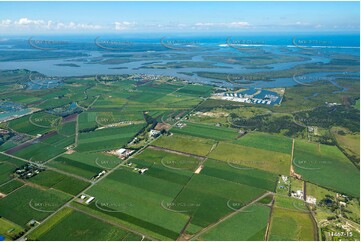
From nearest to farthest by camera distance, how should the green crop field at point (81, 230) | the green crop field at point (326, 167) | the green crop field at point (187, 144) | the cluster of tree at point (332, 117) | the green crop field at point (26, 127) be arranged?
the green crop field at point (81, 230), the green crop field at point (326, 167), the green crop field at point (187, 144), the green crop field at point (26, 127), the cluster of tree at point (332, 117)

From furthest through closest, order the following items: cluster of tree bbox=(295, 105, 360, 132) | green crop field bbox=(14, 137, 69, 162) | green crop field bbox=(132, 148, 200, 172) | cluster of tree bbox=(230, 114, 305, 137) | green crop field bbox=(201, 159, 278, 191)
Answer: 1. cluster of tree bbox=(295, 105, 360, 132)
2. cluster of tree bbox=(230, 114, 305, 137)
3. green crop field bbox=(14, 137, 69, 162)
4. green crop field bbox=(132, 148, 200, 172)
5. green crop field bbox=(201, 159, 278, 191)

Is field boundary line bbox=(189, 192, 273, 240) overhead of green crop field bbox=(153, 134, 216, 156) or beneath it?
beneath

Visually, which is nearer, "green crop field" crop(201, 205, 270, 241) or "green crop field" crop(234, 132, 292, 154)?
"green crop field" crop(201, 205, 270, 241)

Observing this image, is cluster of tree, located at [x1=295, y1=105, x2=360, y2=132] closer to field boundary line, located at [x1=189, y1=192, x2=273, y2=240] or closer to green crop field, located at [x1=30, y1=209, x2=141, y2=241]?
field boundary line, located at [x1=189, y1=192, x2=273, y2=240]

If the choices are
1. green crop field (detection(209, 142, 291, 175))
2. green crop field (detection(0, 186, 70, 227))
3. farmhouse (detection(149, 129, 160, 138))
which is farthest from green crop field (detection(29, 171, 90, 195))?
green crop field (detection(209, 142, 291, 175))

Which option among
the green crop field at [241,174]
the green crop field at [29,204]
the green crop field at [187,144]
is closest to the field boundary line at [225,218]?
the green crop field at [241,174]

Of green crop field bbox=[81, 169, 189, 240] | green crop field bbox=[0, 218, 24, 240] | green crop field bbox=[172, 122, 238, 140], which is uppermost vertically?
green crop field bbox=[172, 122, 238, 140]

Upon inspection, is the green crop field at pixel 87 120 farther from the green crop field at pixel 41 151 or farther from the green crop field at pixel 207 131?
the green crop field at pixel 207 131
